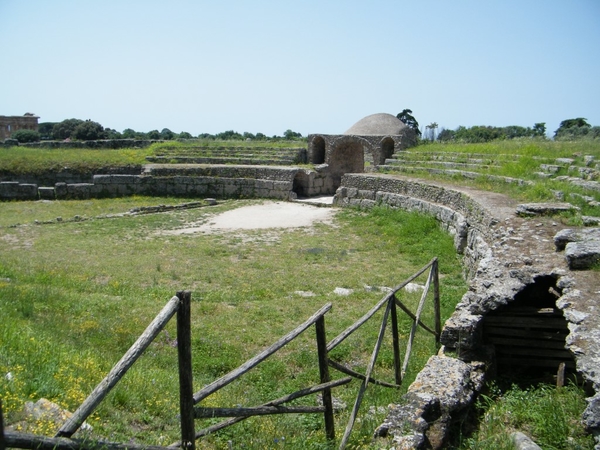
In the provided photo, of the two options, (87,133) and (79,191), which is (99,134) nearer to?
(87,133)

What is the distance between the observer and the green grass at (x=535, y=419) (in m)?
4.01

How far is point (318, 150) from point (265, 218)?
370 inches

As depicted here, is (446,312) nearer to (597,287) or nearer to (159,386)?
(597,287)

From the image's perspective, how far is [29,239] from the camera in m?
14.3

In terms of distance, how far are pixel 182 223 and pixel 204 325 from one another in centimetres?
967

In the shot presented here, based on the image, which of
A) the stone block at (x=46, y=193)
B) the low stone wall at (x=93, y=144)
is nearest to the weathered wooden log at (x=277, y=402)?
the stone block at (x=46, y=193)

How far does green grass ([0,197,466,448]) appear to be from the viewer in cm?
434

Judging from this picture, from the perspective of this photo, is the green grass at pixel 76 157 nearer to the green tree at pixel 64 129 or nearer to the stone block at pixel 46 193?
the stone block at pixel 46 193

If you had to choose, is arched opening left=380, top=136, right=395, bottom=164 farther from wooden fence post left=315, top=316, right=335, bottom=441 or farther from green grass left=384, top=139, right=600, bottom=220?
wooden fence post left=315, top=316, right=335, bottom=441

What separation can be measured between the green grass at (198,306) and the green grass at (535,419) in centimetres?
95

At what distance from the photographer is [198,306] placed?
855 cm

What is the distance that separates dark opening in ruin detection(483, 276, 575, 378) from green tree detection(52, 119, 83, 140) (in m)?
39.6

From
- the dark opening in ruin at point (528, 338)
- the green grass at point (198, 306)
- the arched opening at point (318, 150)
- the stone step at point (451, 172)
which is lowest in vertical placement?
the green grass at point (198, 306)

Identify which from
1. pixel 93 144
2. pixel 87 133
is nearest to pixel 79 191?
pixel 93 144
